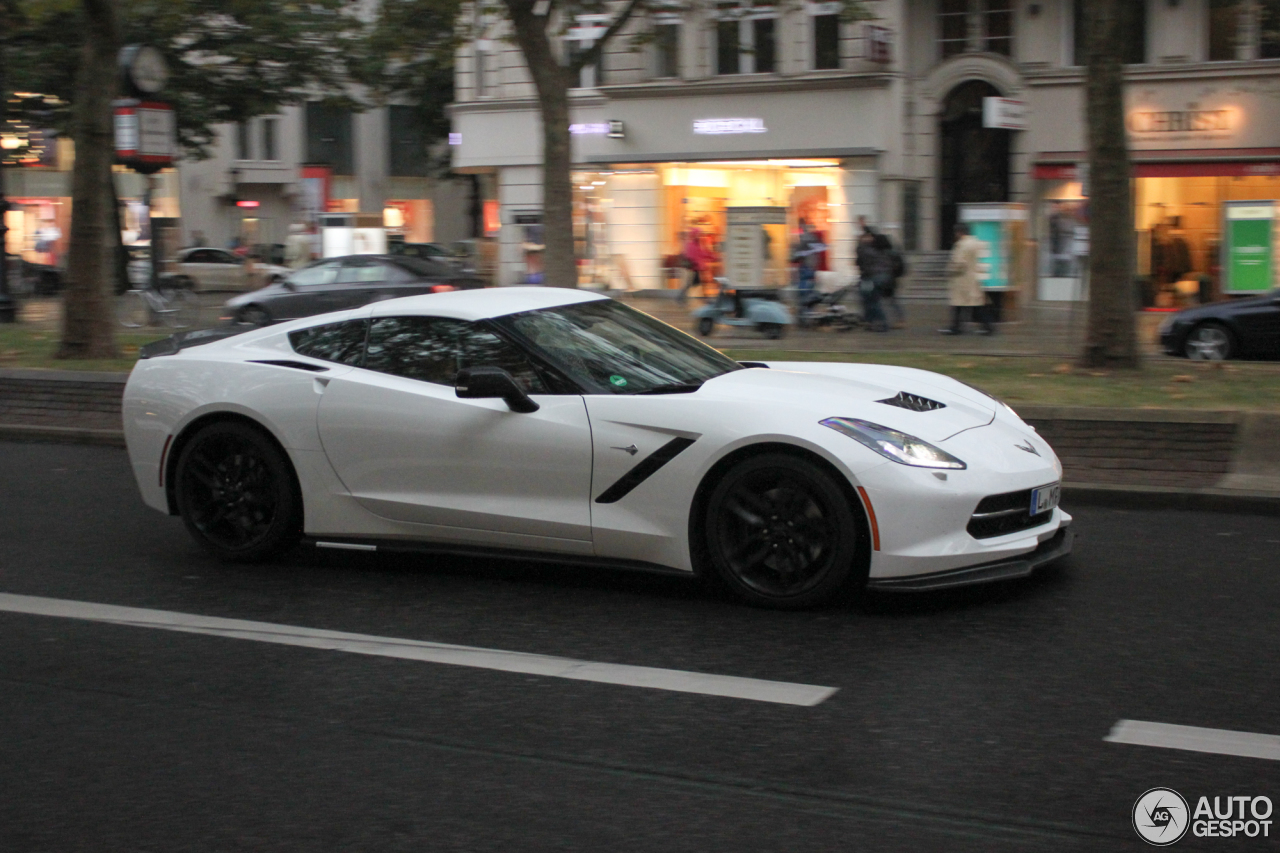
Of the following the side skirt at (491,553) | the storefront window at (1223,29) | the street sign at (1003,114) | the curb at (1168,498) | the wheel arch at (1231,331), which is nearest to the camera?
the side skirt at (491,553)

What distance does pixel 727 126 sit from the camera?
30.5 metres

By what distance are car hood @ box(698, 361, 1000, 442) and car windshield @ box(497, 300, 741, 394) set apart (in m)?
0.22

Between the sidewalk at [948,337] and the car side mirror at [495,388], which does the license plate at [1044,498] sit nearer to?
the car side mirror at [495,388]

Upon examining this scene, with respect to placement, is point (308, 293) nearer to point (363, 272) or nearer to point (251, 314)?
point (363, 272)

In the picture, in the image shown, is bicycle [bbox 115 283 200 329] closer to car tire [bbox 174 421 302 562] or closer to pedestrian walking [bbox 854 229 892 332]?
pedestrian walking [bbox 854 229 892 332]

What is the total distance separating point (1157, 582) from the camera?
6.29m

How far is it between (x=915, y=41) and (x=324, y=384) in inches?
980

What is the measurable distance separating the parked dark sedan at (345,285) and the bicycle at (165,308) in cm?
94

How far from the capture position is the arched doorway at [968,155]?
2875 cm

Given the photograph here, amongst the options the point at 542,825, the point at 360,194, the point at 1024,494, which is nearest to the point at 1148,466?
the point at 1024,494

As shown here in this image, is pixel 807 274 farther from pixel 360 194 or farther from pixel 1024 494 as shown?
pixel 360 194

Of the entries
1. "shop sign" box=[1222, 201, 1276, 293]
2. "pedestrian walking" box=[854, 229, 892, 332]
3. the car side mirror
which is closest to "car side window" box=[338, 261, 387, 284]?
"pedestrian walking" box=[854, 229, 892, 332]

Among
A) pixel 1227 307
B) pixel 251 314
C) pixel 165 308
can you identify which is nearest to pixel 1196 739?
pixel 1227 307

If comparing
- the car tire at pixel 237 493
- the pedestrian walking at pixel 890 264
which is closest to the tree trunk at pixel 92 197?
the car tire at pixel 237 493
